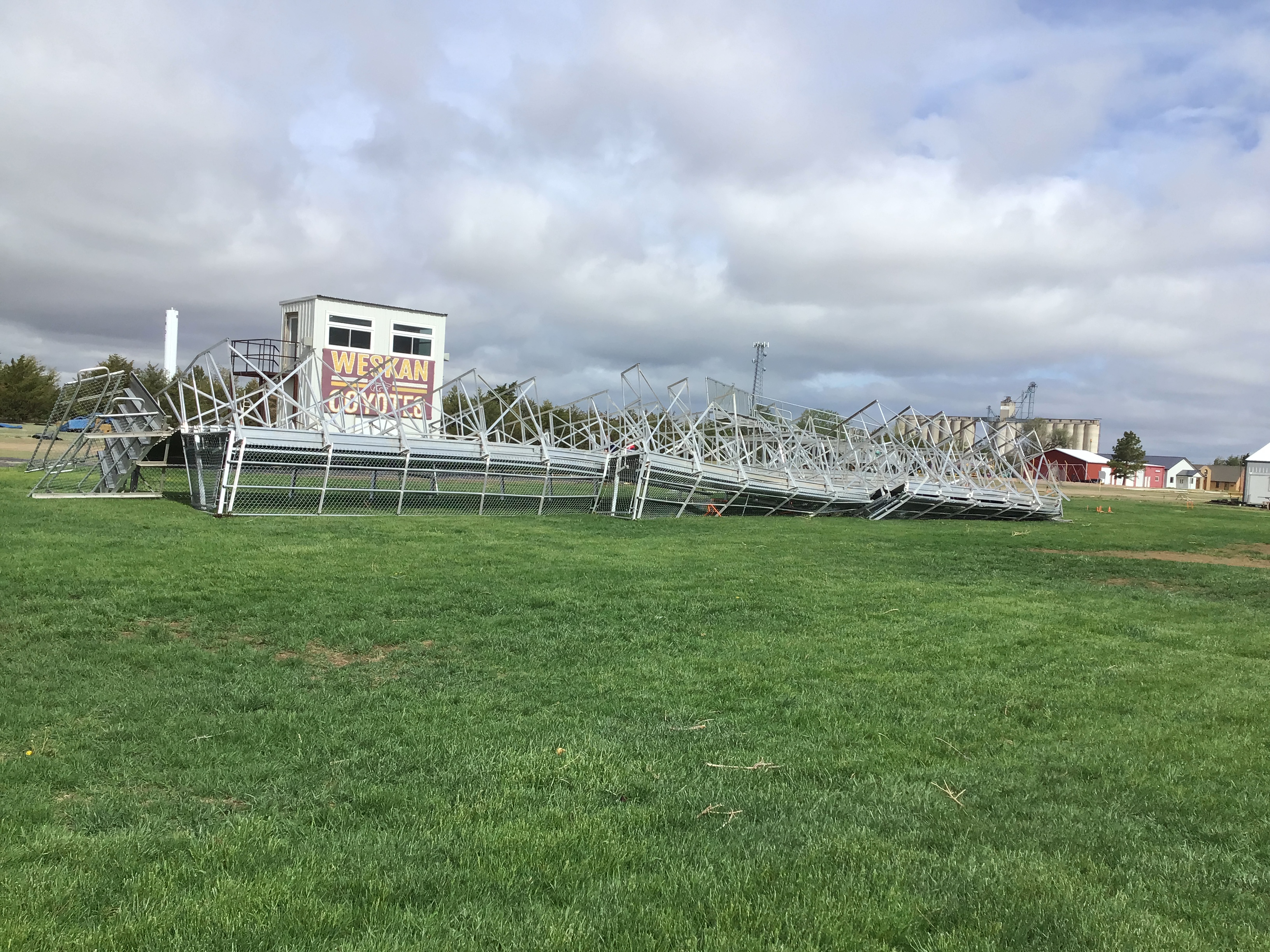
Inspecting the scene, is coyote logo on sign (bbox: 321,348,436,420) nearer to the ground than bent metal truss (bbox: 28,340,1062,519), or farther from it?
farther from it

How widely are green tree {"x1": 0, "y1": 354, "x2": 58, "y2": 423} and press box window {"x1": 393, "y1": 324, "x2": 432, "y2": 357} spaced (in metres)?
51.4

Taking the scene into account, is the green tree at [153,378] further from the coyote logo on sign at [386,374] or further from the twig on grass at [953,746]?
the twig on grass at [953,746]

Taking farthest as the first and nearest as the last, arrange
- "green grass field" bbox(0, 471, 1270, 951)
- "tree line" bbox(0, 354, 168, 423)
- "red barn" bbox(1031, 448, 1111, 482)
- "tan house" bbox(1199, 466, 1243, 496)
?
"tan house" bbox(1199, 466, 1243, 496), "red barn" bbox(1031, 448, 1111, 482), "tree line" bbox(0, 354, 168, 423), "green grass field" bbox(0, 471, 1270, 951)

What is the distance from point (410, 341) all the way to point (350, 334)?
354 cm

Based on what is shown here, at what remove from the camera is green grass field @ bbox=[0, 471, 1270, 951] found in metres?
3.63

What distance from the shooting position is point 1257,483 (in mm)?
55750

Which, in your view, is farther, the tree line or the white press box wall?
the tree line

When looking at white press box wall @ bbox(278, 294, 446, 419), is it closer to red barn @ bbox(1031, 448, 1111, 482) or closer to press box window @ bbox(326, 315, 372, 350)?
press box window @ bbox(326, 315, 372, 350)

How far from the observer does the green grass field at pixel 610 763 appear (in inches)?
143

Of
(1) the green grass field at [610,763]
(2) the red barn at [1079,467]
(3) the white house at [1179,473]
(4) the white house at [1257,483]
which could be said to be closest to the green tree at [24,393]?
(1) the green grass field at [610,763]

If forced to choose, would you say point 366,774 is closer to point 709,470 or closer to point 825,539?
point 825,539

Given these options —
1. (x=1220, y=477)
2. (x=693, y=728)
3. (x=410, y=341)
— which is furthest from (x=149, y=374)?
(x=1220, y=477)

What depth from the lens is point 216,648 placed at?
8.51 meters

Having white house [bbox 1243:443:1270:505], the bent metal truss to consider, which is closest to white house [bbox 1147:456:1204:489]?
white house [bbox 1243:443:1270:505]
